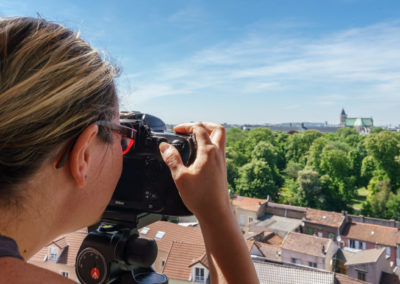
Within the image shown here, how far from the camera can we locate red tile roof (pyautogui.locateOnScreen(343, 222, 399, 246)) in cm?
820

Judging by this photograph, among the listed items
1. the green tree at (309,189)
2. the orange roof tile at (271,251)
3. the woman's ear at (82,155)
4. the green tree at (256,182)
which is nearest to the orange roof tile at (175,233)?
the woman's ear at (82,155)

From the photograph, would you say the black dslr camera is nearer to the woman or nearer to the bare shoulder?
the woman

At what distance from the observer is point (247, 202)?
10.0 meters

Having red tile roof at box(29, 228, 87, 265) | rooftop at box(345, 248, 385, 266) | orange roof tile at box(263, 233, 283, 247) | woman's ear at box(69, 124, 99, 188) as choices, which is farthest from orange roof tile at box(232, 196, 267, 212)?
woman's ear at box(69, 124, 99, 188)

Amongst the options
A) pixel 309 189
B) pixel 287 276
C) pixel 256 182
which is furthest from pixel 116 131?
pixel 309 189

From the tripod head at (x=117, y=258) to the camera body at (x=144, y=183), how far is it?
3 centimetres

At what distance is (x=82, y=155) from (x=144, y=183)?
256 millimetres

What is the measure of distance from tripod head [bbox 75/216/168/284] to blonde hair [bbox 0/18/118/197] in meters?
0.32

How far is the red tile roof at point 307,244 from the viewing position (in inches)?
261

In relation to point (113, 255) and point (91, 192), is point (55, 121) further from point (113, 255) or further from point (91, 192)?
point (113, 255)

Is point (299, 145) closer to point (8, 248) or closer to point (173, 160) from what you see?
point (173, 160)

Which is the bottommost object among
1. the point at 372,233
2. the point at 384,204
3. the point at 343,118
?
the point at 372,233

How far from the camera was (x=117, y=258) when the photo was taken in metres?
0.57

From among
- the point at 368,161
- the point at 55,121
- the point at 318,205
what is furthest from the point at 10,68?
the point at 368,161
